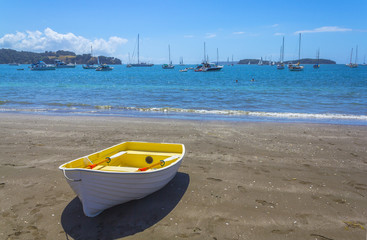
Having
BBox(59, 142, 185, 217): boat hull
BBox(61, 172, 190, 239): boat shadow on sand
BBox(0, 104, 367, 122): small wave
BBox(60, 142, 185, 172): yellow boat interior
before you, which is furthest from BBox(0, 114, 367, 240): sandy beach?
BBox(0, 104, 367, 122): small wave

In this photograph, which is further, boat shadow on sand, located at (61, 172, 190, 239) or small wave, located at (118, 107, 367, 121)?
small wave, located at (118, 107, 367, 121)

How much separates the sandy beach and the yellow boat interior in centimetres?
67

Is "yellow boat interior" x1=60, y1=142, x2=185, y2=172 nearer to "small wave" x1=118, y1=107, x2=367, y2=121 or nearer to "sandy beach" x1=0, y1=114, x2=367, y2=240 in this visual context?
"sandy beach" x1=0, y1=114, x2=367, y2=240

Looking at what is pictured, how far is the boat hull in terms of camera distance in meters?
4.87

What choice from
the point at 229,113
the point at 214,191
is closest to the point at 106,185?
the point at 214,191

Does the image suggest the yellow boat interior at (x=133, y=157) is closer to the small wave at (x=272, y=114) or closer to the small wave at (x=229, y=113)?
the small wave at (x=229, y=113)

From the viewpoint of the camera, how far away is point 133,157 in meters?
7.08

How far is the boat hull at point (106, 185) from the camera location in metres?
4.87

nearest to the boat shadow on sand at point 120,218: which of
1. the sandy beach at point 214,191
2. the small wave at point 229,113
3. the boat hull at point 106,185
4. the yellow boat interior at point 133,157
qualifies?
the sandy beach at point 214,191

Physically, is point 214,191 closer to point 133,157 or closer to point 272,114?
point 133,157

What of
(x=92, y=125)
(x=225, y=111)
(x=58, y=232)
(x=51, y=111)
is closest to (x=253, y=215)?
(x=58, y=232)

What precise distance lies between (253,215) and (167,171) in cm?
195

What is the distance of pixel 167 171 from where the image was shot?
19.2ft

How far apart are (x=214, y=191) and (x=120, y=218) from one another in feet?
7.33
